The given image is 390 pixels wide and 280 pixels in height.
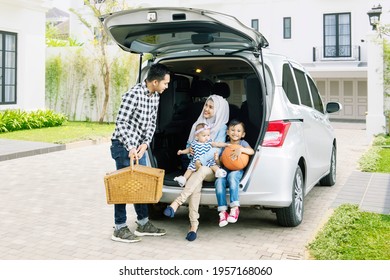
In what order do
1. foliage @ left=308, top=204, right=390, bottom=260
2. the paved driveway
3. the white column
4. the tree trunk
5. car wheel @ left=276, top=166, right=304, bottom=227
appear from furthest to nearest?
the tree trunk < the white column < car wheel @ left=276, top=166, right=304, bottom=227 < the paved driveway < foliage @ left=308, top=204, right=390, bottom=260

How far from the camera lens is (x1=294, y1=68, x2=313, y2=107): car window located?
5.66m

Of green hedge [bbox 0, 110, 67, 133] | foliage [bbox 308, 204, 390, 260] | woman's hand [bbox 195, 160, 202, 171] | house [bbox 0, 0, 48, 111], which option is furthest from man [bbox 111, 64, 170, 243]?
house [bbox 0, 0, 48, 111]

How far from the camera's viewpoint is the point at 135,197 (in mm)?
4227

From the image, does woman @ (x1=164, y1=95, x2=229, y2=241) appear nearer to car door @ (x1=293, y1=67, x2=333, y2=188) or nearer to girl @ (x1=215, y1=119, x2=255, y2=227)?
girl @ (x1=215, y1=119, x2=255, y2=227)

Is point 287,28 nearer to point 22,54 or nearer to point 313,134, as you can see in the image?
point 22,54

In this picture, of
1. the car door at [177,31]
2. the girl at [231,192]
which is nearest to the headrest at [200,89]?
the car door at [177,31]

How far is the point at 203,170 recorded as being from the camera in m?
4.66

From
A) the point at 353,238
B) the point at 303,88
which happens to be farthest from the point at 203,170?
the point at 303,88

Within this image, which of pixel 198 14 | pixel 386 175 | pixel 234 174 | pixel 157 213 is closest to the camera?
pixel 198 14

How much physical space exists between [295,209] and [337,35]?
2155 centimetres

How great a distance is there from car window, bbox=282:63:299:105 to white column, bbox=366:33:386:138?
32.8 ft

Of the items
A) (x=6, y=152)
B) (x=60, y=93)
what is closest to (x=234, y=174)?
(x=6, y=152)
